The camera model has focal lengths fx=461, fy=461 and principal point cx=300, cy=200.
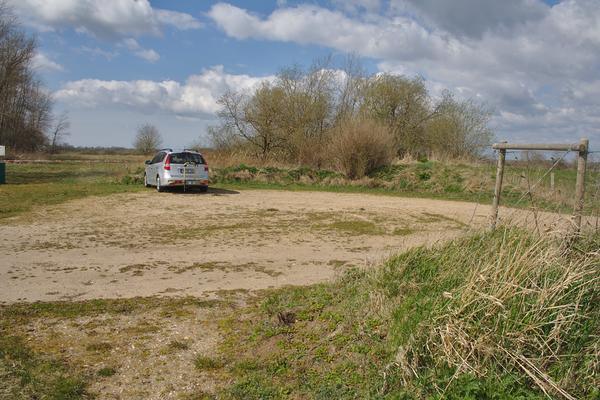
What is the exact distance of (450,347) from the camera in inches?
142

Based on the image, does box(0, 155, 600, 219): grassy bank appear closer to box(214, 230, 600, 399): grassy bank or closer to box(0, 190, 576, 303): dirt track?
box(0, 190, 576, 303): dirt track

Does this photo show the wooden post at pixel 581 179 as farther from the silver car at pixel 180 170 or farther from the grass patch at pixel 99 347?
A: the silver car at pixel 180 170

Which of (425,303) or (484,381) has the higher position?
(425,303)

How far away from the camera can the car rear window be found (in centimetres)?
1847

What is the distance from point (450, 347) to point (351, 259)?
195 inches

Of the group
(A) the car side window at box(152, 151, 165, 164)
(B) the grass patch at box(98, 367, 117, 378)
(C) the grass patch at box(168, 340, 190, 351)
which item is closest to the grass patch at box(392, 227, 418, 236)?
(C) the grass patch at box(168, 340, 190, 351)

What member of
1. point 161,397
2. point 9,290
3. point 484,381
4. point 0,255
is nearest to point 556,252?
point 484,381

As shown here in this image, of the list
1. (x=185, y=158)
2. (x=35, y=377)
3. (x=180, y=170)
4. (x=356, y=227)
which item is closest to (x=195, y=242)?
(x=356, y=227)

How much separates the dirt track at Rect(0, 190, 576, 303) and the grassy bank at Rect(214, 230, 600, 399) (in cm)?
149

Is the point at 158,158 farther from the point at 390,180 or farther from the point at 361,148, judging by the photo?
the point at 390,180

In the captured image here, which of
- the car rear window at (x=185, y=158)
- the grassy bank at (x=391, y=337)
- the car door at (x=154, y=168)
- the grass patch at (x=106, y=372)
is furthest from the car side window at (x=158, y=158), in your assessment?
the grass patch at (x=106, y=372)

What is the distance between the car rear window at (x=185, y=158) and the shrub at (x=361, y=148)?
30.9 ft

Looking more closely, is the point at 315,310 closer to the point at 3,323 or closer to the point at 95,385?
the point at 95,385

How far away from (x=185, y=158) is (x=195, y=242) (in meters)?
9.61
